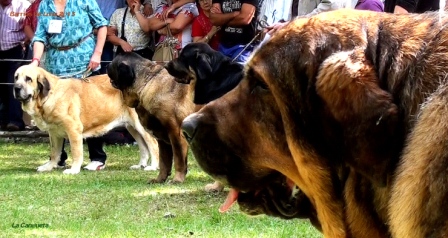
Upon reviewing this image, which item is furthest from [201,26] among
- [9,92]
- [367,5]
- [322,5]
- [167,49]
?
[322,5]

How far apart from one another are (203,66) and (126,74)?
185cm

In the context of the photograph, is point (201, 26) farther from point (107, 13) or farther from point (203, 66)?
point (203, 66)

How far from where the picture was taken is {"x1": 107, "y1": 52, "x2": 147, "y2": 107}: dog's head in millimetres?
10102

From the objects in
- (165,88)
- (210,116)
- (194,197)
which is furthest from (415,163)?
(165,88)

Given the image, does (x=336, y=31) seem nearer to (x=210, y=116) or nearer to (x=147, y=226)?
(x=210, y=116)

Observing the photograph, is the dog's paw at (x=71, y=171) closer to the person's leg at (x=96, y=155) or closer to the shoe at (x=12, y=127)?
the person's leg at (x=96, y=155)

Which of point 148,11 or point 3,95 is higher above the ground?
point 148,11

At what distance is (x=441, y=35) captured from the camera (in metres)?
1.98

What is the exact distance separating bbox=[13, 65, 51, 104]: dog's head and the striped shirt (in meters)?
2.86

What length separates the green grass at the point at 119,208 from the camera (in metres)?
6.34

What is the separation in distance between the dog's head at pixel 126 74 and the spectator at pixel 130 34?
2.48 metres

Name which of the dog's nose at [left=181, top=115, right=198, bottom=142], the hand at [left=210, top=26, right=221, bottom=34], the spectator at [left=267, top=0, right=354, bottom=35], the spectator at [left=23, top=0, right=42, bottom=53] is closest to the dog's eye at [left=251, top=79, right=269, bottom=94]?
the dog's nose at [left=181, top=115, right=198, bottom=142]

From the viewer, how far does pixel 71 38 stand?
1145 centimetres

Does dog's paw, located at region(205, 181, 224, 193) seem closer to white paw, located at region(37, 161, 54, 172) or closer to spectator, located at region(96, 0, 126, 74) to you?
white paw, located at region(37, 161, 54, 172)
